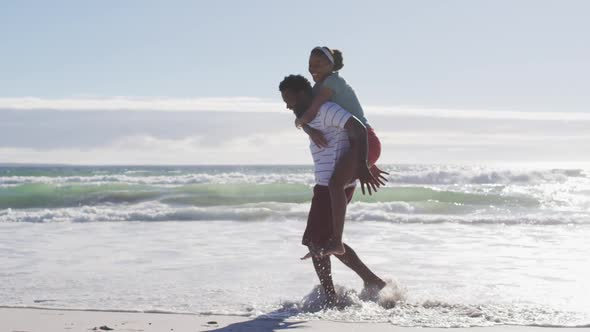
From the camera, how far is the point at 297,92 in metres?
3.83

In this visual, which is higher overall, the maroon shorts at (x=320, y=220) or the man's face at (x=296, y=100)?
the man's face at (x=296, y=100)

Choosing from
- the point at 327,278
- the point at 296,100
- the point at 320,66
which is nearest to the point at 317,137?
the point at 296,100

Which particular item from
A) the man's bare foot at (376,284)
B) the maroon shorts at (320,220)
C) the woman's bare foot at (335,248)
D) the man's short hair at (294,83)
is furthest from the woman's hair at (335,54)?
the man's bare foot at (376,284)

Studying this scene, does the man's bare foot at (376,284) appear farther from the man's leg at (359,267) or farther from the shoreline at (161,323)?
the shoreline at (161,323)

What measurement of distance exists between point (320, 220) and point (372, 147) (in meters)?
0.53

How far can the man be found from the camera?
145 inches

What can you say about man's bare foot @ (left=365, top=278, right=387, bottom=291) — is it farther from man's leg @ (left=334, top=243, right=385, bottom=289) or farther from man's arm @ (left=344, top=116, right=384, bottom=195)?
man's arm @ (left=344, top=116, right=384, bottom=195)

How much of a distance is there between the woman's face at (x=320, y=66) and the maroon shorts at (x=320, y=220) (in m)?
0.65

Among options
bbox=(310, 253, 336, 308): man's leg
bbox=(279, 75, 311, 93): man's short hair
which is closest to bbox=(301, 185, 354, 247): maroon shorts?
bbox=(310, 253, 336, 308): man's leg

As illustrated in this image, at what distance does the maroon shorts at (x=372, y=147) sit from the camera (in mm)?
3926

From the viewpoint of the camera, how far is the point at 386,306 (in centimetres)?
411

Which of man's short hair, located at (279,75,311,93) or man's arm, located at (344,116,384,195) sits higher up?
man's short hair, located at (279,75,311,93)

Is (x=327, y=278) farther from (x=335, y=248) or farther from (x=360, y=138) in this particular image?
(x=360, y=138)

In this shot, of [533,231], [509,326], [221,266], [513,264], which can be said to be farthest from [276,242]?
[509,326]
